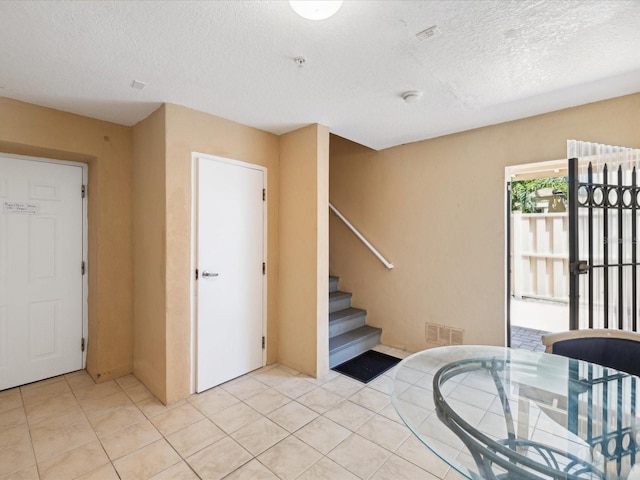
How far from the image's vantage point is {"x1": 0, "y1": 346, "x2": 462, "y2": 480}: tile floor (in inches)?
66.4

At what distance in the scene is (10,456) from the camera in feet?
5.83

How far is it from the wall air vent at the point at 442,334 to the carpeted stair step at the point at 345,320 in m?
0.81

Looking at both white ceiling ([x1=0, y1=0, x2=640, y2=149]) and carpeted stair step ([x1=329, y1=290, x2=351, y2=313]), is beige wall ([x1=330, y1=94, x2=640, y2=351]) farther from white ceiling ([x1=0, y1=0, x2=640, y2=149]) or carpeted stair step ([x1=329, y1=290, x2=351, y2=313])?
white ceiling ([x1=0, y1=0, x2=640, y2=149])

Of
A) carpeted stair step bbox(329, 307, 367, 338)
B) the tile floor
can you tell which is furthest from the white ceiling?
the tile floor

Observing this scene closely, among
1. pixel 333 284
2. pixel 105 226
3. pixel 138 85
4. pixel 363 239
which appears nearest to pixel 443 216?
pixel 363 239

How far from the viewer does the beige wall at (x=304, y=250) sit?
2.83 m

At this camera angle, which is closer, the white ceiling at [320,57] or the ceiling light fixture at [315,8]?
the ceiling light fixture at [315,8]

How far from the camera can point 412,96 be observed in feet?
7.32

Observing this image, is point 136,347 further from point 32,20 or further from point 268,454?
point 32,20

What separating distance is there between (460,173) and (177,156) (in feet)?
8.88

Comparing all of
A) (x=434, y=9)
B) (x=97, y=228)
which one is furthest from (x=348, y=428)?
(x=97, y=228)

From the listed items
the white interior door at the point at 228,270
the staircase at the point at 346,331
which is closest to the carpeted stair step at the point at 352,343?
the staircase at the point at 346,331

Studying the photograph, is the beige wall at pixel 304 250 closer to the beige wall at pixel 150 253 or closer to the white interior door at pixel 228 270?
the white interior door at pixel 228 270

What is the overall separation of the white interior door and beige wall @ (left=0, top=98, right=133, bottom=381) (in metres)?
0.91
